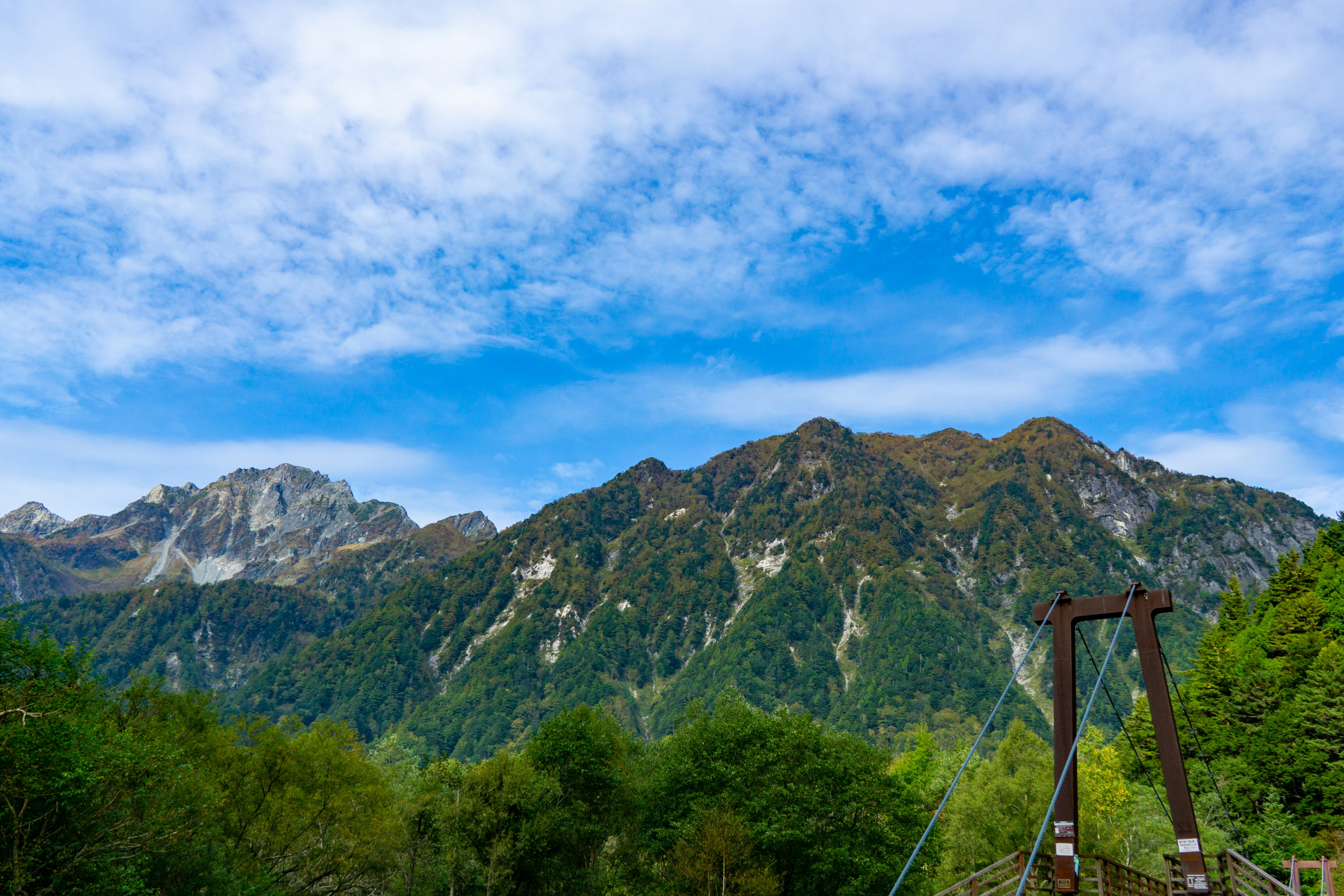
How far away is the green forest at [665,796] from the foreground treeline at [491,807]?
131mm

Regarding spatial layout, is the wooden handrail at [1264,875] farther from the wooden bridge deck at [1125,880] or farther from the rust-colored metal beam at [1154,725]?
the rust-colored metal beam at [1154,725]

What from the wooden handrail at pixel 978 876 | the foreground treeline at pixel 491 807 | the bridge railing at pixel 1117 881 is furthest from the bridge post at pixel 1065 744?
the foreground treeline at pixel 491 807

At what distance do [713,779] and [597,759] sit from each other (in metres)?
8.47

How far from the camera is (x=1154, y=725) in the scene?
20.3 m

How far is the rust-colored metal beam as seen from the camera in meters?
20.0

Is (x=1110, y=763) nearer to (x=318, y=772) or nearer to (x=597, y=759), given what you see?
(x=597, y=759)

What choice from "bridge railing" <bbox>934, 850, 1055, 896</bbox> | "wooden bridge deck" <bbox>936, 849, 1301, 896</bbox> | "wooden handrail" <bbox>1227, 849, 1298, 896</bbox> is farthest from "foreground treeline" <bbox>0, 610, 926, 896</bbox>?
"wooden handrail" <bbox>1227, 849, 1298, 896</bbox>

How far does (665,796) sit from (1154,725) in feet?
109

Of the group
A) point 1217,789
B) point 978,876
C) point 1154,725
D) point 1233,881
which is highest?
point 1154,725

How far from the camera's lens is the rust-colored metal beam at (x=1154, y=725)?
20047mm

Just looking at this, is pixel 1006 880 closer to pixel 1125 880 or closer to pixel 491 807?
Answer: pixel 1125 880

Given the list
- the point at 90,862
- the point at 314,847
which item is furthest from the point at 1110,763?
the point at 90,862

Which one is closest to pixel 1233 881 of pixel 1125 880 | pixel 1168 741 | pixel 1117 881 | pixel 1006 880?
pixel 1125 880

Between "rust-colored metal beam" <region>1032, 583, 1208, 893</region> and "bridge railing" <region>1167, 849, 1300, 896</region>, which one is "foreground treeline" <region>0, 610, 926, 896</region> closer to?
"bridge railing" <region>1167, 849, 1300, 896</region>
